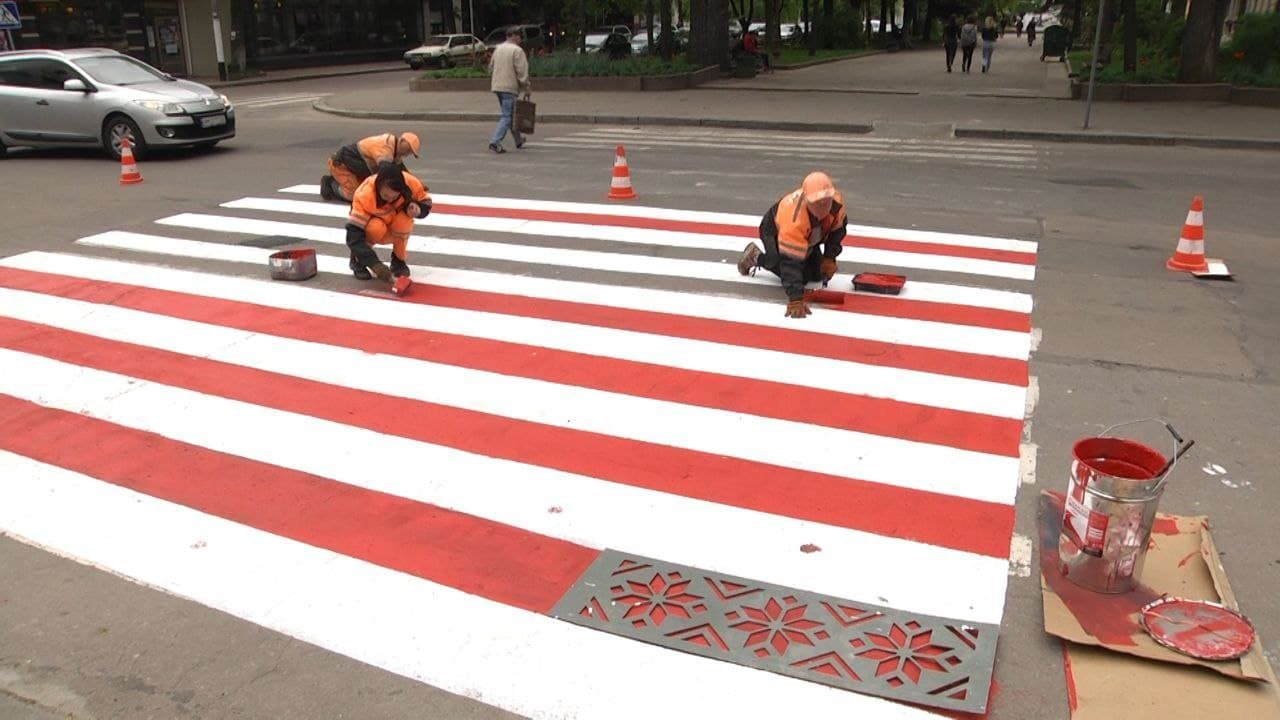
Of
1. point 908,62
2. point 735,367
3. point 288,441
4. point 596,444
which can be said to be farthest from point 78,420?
point 908,62

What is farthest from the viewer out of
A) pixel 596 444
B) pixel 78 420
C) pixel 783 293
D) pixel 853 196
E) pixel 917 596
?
pixel 853 196

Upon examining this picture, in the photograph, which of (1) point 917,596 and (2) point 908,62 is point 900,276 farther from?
(2) point 908,62

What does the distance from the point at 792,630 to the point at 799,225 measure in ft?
13.2

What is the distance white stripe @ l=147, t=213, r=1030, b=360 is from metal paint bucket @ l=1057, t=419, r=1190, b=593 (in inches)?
109

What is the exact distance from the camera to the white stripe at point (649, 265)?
23.4 feet

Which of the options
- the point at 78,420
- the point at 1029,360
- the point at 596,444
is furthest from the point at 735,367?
the point at 78,420

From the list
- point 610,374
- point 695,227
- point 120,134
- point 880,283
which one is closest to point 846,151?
point 695,227

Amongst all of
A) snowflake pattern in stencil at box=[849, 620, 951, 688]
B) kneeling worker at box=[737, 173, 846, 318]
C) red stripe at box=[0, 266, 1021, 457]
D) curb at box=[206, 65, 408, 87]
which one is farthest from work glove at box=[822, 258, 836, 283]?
curb at box=[206, 65, 408, 87]

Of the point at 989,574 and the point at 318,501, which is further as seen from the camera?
the point at 318,501

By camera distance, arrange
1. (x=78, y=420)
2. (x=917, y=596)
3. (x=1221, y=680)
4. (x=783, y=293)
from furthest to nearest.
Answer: (x=783, y=293) → (x=78, y=420) → (x=917, y=596) → (x=1221, y=680)

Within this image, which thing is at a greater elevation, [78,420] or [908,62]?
[908,62]

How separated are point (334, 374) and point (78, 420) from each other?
1569 millimetres

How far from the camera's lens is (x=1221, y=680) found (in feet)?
11.7

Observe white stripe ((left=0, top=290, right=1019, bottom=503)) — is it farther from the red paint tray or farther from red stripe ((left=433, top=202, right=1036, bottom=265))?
red stripe ((left=433, top=202, right=1036, bottom=265))
